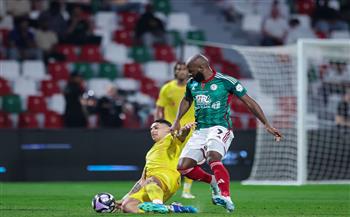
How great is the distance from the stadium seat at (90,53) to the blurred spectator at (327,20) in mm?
6440

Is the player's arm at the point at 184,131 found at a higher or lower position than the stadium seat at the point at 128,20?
lower

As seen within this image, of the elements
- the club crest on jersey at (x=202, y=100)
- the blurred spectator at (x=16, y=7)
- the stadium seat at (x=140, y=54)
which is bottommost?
the club crest on jersey at (x=202, y=100)

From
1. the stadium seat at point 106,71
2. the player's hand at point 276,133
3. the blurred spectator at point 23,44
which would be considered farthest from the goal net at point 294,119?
the player's hand at point 276,133

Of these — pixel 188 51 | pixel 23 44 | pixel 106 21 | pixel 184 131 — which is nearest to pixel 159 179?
pixel 184 131

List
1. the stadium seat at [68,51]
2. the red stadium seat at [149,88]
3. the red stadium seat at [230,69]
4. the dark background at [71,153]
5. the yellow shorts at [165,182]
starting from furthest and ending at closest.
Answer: the red stadium seat at [230,69] → the stadium seat at [68,51] → the red stadium seat at [149,88] → the dark background at [71,153] → the yellow shorts at [165,182]

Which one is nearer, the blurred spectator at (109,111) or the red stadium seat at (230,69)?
the blurred spectator at (109,111)

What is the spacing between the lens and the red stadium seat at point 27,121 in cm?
2105

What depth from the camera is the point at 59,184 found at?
1920 cm

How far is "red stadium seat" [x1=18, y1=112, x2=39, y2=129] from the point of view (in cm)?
2105

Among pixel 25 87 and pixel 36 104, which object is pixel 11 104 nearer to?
pixel 36 104

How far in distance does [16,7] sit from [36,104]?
127 inches

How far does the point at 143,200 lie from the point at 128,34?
1403 centimetres

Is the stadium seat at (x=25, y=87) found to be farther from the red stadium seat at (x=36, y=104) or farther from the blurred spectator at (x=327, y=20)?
the blurred spectator at (x=327, y=20)

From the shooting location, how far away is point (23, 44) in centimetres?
2317
